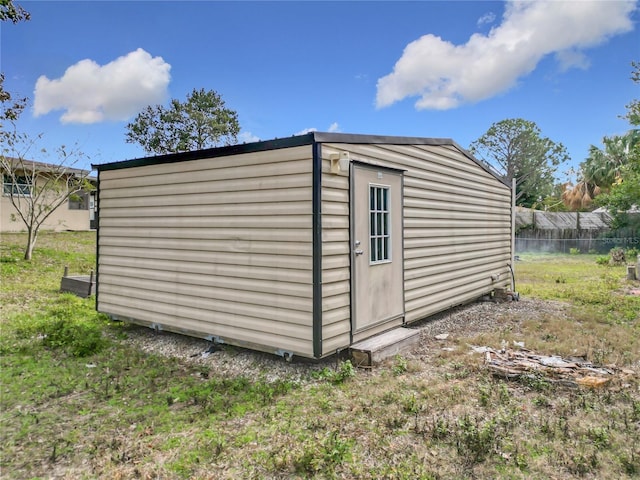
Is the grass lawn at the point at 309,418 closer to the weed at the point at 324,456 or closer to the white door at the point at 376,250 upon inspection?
the weed at the point at 324,456

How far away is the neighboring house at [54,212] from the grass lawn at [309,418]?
1067 centimetres

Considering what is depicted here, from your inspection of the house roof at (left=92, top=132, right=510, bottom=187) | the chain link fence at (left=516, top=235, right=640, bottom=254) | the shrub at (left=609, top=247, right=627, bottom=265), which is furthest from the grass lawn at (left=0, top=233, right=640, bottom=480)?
the chain link fence at (left=516, top=235, right=640, bottom=254)

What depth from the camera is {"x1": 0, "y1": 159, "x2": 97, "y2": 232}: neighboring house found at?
43.2 feet

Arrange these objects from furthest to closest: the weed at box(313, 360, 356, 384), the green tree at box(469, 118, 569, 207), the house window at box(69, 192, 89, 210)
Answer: the green tree at box(469, 118, 569, 207)
the house window at box(69, 192, 89, 210)
the weed at box(313, 360, 356, 384)

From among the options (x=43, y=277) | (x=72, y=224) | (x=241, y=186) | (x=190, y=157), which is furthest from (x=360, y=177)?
(x=72, y=224)

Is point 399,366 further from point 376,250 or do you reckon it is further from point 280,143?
point 280,143

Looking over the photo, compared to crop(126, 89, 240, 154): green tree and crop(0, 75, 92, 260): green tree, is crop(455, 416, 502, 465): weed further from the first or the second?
crop(126, 89, 240, 154): green tree

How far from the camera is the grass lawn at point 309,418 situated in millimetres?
2348

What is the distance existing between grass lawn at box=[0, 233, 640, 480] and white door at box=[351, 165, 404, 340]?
67 centimetres

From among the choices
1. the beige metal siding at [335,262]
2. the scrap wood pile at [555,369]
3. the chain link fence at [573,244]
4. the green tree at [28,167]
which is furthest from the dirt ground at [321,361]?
the chain link fence at [573,244]

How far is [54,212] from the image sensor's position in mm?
15617

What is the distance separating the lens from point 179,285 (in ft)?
15.7

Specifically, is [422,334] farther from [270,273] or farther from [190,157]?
[190,157]

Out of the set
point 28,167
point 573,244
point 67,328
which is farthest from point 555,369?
point 573,244
